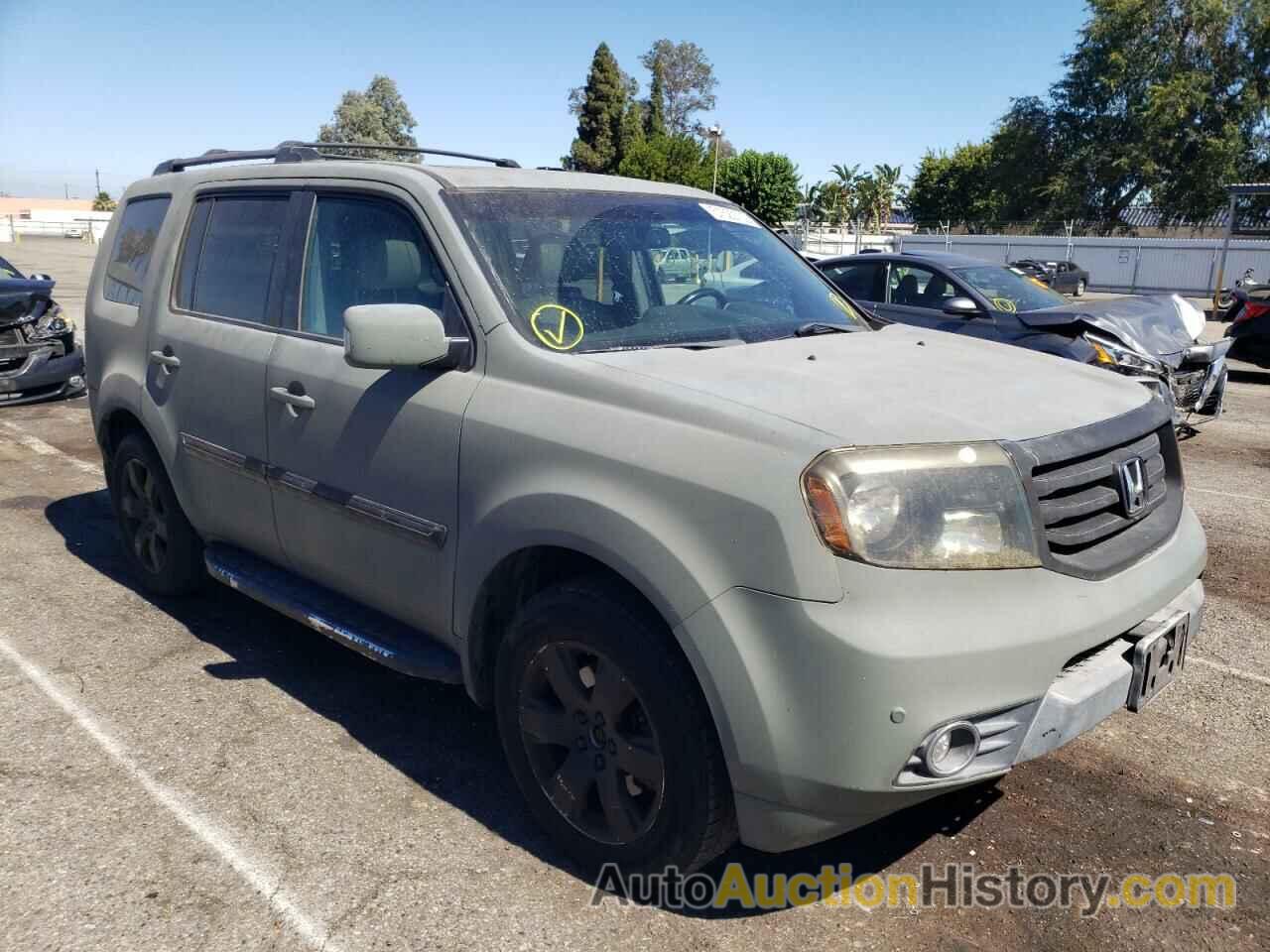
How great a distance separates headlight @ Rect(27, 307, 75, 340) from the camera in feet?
32.6

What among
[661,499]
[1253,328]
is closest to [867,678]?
[661,499]

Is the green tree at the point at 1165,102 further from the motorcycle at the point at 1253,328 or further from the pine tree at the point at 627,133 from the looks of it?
the motorcycle at the point at 1253,328

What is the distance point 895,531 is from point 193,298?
3220 millimetres

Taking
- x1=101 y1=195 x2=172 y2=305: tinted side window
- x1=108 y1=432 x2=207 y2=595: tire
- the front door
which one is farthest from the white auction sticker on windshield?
x1=108 y1=432 x2=207 y2=595: tire

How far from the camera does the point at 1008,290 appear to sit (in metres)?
9.25

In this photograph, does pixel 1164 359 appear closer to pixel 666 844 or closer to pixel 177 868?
pixel 666 844

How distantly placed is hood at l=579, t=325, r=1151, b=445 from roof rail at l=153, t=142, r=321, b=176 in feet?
6.42

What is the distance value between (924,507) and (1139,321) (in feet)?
22.4

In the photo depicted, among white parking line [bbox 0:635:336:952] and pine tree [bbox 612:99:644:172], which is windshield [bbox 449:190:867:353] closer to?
white parking line [bbox 0:635:336:952]

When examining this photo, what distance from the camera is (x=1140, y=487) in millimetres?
2871

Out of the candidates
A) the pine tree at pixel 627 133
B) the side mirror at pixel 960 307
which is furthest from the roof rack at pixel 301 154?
the pine tree at pixel 627 133

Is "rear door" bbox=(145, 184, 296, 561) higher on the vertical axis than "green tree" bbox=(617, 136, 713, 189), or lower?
lower

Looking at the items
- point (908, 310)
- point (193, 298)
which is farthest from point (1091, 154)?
point (193, 298)

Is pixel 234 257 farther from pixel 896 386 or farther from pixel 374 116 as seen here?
→ pixel 374 116
